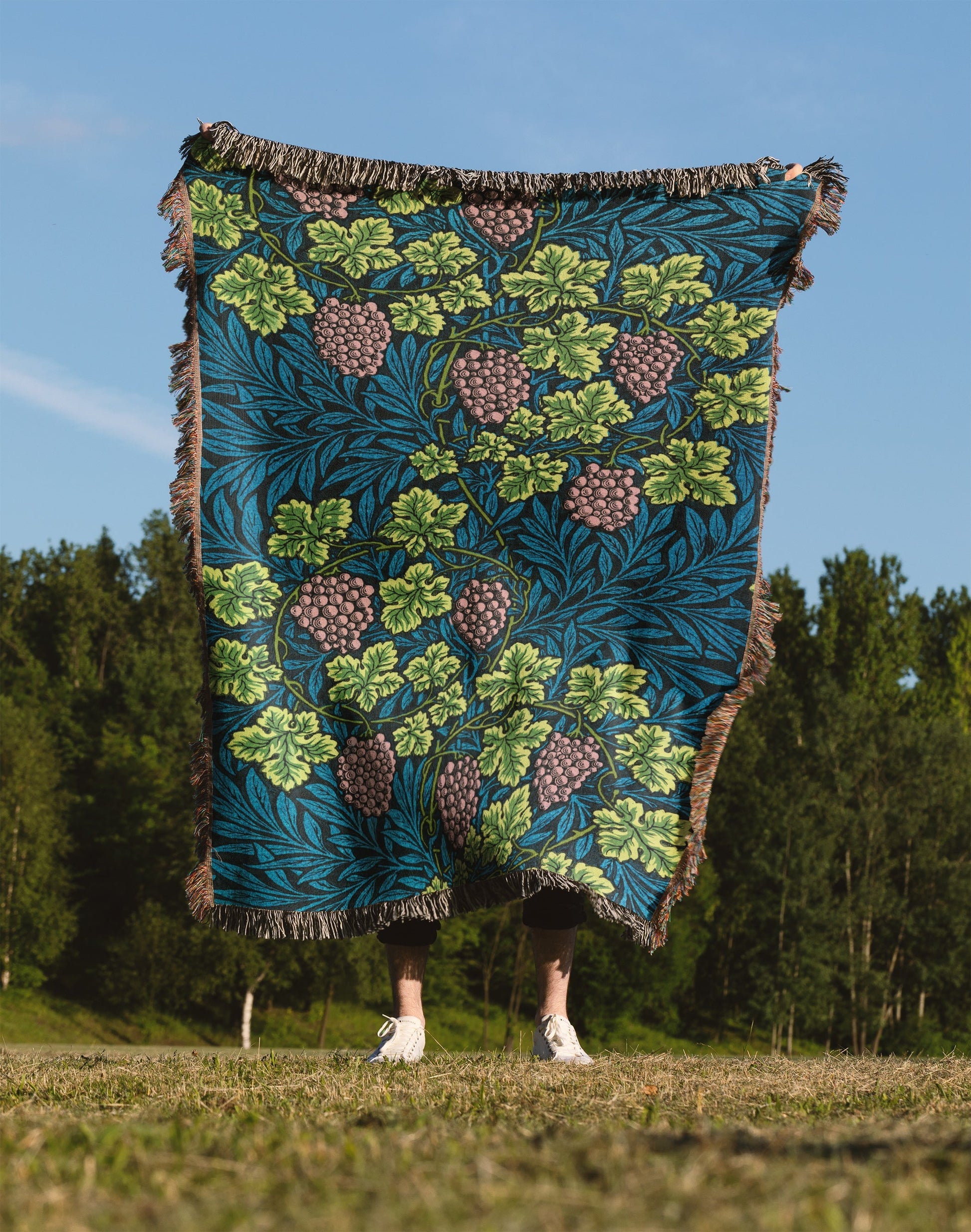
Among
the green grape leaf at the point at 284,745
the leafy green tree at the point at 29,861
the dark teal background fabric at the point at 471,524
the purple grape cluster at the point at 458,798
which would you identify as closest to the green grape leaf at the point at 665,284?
the dark teal background fabric at the point at 471,524

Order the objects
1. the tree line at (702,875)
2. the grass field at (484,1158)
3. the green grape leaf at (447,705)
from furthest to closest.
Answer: the tree line at (702,875) < the green grape leaf at (447,705) < the grass field at (484,1158)

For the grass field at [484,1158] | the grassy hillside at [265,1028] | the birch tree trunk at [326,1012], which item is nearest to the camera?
the grass field at [484,1158]

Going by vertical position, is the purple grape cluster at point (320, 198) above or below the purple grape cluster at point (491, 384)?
above

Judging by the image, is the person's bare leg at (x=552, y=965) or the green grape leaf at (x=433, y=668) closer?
the person's bare leg at (x=552, y=965)

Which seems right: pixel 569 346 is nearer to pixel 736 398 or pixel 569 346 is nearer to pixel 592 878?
pixel 736 398

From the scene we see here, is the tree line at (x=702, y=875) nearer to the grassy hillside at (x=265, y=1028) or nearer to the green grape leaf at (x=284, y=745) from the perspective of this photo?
the grassy hillside at (x=265, y=1028)

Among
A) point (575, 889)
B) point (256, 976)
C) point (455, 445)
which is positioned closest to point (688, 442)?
point (455, 445)

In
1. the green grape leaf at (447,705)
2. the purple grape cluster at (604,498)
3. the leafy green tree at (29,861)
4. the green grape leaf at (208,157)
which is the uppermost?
the green grape leaf at (208,157)

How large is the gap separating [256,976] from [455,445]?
2422 centimetres

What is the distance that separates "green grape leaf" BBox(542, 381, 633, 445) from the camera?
4609mm

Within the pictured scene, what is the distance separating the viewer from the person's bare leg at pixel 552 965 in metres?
4.29

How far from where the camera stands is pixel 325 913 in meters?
4.29

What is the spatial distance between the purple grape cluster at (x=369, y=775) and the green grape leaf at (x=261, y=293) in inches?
65.4

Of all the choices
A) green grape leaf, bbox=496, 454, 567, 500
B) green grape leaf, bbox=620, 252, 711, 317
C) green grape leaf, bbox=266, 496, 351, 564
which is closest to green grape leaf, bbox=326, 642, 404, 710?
green grape leaf, bbox=266, 496, 351, 564
